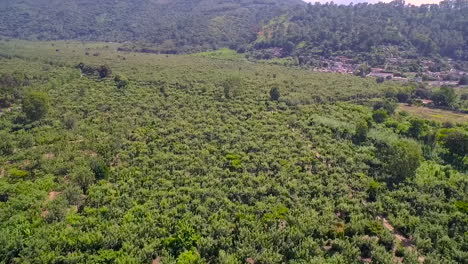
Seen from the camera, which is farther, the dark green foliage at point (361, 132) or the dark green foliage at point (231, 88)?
the dark green foliage at point (231, 88)

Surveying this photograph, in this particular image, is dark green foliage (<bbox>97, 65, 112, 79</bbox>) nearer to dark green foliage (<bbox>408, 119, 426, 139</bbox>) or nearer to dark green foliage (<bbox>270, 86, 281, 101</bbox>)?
dark green foliage (<bbox>270, 86, 281, 101</bbox>)

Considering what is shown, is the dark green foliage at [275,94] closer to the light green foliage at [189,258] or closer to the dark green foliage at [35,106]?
the dark green foliage at [35,106]

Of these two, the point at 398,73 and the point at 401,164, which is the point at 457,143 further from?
the point at 398,73

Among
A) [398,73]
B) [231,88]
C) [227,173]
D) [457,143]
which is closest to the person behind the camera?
[227,173]

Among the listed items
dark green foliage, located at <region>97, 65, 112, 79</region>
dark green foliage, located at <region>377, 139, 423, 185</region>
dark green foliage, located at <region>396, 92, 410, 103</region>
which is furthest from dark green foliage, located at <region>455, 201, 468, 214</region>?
dark green foliage, located at <region>97, 65, 112, 79</region>

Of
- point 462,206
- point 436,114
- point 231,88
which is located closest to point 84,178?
point 462,206

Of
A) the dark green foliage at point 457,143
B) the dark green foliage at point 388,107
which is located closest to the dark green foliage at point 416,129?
the dark green foliage at point 457,143

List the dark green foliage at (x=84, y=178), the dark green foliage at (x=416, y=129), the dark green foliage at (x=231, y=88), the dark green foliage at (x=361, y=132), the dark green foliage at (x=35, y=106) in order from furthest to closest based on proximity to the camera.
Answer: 1. the dark green foliage at (x=231, y=88)
2. the dark green foliage at (x=35, y=106)
3. the dark green foliage at (x=416, y=129)
4. the dark green foliage at (x=361, y=132)
5. the dark green foliage at (x=84, y=178)
